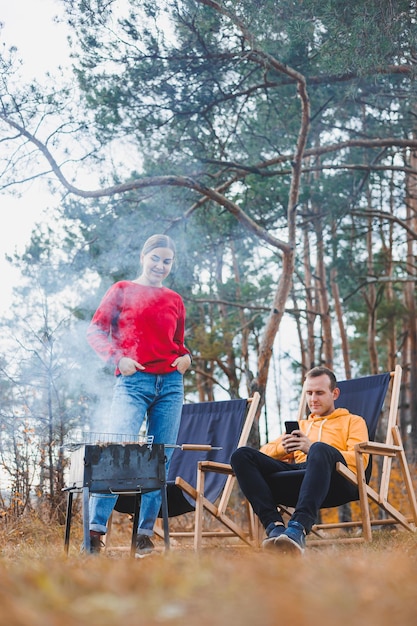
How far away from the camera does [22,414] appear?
4.60m

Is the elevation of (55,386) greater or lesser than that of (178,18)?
lesser

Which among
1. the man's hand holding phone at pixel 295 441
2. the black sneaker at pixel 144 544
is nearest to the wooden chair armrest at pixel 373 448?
the man's hand holding phone at pixel 295 441

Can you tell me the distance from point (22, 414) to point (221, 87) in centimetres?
381

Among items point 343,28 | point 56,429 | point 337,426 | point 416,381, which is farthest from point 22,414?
point 416,381

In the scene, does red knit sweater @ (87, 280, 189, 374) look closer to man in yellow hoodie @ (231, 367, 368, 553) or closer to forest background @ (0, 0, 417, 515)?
man in yellow hoodie @ (231, 367, 368, 553)

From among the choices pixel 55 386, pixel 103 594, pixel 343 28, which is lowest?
pixel 103 594

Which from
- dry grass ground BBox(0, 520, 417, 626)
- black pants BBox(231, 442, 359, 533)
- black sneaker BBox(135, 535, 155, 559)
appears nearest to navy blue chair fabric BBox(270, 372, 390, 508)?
black pants BBox(231, 442, 359, 533)

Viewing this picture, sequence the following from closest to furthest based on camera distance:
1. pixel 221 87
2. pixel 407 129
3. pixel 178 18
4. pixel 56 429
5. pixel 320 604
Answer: pixel 320 604 → pixel 56 429 → pixel 178 18 → pixel 221 87 → pixel 407 129

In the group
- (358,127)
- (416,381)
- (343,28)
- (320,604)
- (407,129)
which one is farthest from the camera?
(416,381)

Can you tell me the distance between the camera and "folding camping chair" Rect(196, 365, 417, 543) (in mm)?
3062

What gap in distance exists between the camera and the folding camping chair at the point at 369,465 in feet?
10.0

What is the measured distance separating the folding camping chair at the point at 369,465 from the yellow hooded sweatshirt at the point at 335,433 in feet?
0.32

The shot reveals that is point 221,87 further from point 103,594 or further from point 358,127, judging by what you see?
point 103,594

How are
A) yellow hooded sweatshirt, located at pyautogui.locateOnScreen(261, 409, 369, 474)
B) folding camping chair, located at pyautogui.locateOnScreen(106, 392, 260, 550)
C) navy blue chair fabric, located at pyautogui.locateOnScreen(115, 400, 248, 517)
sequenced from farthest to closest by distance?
navy blue chair fabric, located at pyautogui.locateOnScreen(115, 400, 248, 517) < folding camping chair, located at pyautogui.locateOnScreen(106, 392, 260, 550) < yellow hooded sweatshirt, located at pyautogui.locateOnScreen(261, 409, 369, 474)
